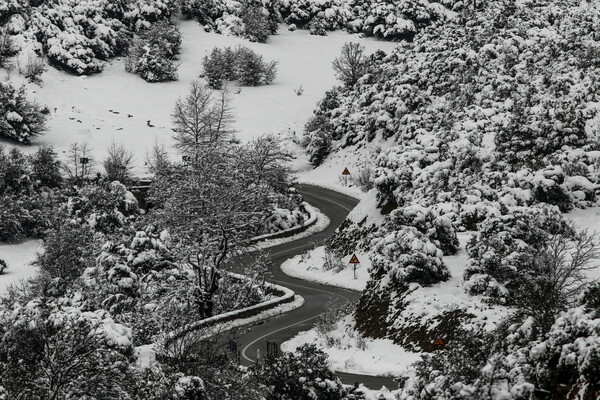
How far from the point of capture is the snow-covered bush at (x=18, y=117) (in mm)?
62438

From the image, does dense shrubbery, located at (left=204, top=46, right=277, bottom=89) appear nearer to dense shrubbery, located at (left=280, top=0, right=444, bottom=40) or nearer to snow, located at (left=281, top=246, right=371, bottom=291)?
dense shrubbery, located at (left=280, top=0, right=444, bottom=40)

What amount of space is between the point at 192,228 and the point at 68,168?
91.0 feet

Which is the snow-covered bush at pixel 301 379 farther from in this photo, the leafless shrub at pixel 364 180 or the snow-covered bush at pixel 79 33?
the snow-covered bush at pixel 79 33

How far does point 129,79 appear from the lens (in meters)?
Result: 81.0

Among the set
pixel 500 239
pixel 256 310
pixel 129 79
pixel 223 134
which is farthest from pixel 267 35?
pixel 500 239

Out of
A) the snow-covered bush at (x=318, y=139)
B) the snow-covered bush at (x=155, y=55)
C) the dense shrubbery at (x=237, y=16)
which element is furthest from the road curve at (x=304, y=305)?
the dense shrubbery at (x=237, y=16)

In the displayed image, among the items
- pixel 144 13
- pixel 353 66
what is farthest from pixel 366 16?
pixel 144 13

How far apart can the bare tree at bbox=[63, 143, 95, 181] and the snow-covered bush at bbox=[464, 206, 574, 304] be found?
3692 cm

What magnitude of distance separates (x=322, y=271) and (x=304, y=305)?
6001 millimetres

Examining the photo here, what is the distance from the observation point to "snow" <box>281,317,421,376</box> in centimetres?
2327

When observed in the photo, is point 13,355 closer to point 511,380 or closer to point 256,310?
point 511,380

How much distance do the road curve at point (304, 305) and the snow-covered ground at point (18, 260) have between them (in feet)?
51.1

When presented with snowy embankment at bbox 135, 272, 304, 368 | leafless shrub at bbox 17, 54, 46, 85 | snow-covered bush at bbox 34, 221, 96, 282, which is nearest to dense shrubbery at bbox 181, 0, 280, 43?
leafless shrub at bbox 17, 54, 46, 85

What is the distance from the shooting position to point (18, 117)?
62562 millimetres
